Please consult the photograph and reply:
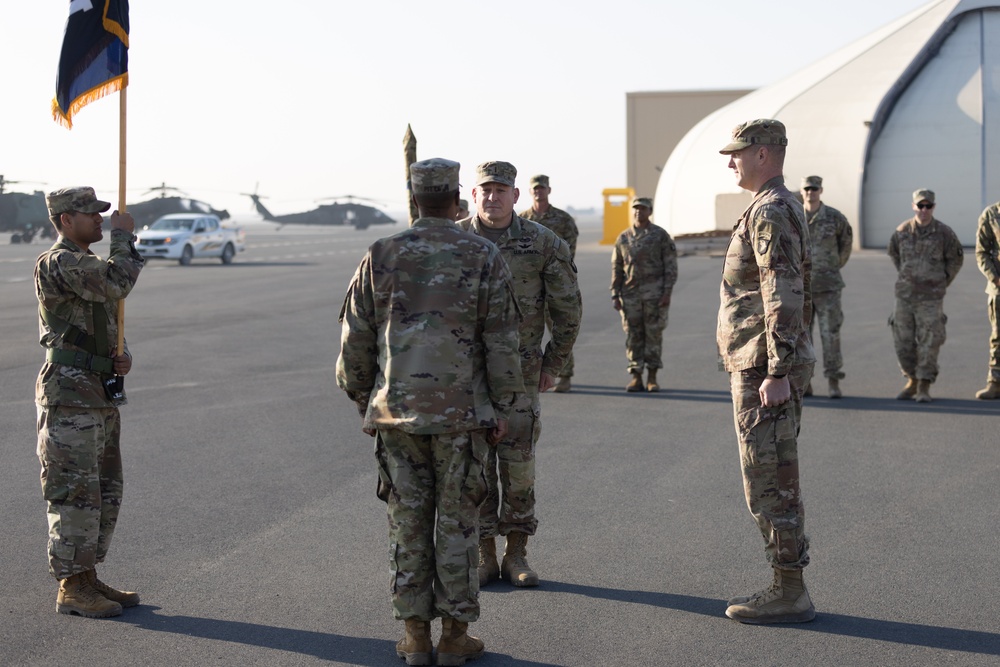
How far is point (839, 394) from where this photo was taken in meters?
11.1

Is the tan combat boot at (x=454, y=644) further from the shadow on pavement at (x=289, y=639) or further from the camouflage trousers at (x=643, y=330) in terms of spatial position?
the camouflage trousers at (x=643, y=330)

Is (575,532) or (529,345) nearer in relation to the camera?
(529,345)

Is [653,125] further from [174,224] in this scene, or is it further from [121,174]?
[121,174]

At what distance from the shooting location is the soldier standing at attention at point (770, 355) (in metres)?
5.09

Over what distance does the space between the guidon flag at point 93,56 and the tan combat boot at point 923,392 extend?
7.99 meters

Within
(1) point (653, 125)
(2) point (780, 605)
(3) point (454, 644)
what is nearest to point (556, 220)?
(2) point (780, 605)

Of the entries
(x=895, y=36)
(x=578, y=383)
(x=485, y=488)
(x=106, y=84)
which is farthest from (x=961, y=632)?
(x=895, y=36)

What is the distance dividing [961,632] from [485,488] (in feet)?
7.33

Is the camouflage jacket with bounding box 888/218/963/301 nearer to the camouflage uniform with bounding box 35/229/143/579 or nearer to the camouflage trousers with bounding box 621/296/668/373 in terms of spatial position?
the camouflage trousers with bounding box 621/296/668/373

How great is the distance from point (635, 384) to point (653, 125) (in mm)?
60770

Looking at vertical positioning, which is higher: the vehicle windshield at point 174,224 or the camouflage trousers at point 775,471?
the vehicle windshield at point 174,224

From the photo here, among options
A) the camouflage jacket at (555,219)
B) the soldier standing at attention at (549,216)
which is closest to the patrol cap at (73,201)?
the soldier standing at attention at (549,216)

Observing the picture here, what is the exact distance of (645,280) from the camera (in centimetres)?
1209

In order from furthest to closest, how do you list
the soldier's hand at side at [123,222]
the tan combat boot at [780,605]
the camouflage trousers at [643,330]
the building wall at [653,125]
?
the building wall at [653,125], the camouflage trousers at [643,330], the soldier's hand at side at [123,222], the tan combat boot at [780,605]
